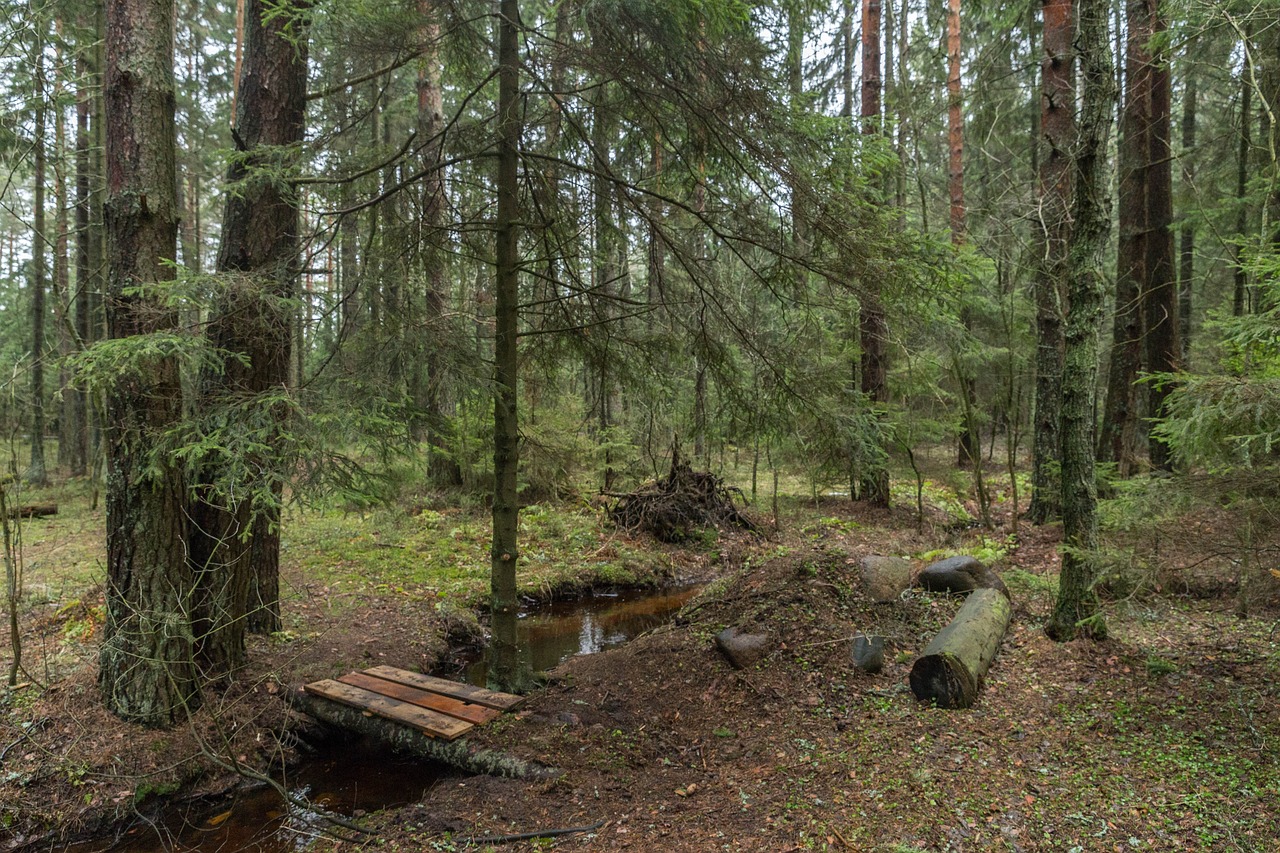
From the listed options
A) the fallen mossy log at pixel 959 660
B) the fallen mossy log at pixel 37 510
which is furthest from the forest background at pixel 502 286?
the fallen mossy log at pixel 37 510

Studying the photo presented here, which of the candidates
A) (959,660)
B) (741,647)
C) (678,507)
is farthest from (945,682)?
(678,507)

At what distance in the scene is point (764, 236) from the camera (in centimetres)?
509

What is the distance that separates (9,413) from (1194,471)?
29.0ft

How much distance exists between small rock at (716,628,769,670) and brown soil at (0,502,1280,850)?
115mm

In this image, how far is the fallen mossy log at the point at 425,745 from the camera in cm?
430

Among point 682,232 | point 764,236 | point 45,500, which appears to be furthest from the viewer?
point 45,500

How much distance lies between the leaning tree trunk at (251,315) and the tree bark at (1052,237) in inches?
266

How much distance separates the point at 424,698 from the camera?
5160 millimetres

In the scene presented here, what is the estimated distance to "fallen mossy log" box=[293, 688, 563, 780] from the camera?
4.30 metres

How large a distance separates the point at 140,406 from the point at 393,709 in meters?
2.92

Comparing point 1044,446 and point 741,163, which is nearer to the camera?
point 741,163

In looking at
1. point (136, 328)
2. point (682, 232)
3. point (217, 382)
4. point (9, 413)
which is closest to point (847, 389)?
point (682, 232)

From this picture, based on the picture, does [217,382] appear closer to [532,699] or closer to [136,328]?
[136,328]

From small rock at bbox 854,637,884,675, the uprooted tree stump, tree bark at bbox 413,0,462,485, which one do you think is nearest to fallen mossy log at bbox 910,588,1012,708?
small rock at bbox 854,637,884,675
